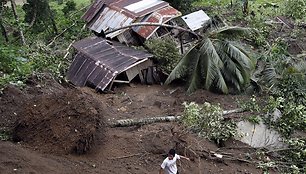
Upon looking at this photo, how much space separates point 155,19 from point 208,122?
8.90m

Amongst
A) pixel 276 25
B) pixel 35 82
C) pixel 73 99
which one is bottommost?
pixel 276 25

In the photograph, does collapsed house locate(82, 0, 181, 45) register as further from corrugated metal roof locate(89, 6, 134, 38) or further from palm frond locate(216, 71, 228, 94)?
palm frond locate(216, 71, 228, 94)

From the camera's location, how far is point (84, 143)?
35.3 ft

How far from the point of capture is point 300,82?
617 inches

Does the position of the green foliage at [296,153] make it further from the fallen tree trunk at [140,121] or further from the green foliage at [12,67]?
the green foliage at [12,67]

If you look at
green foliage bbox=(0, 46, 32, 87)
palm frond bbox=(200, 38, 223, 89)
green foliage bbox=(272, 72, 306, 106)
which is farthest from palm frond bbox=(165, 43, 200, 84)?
green foliage bbox=(0, 46, 32, 87)

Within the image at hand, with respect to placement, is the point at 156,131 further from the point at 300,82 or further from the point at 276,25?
the point at 276,25

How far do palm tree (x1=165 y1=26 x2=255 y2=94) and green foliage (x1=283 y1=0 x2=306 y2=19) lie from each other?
8.18m

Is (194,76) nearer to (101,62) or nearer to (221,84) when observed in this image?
(221,84)

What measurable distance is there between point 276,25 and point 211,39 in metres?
8.88

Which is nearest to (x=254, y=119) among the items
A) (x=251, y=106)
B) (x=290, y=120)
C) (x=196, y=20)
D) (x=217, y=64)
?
Answer: (x=251, y=106)

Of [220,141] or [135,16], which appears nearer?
[220,141]

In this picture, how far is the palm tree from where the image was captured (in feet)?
52.2

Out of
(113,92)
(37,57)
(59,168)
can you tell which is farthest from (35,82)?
(59,168)
